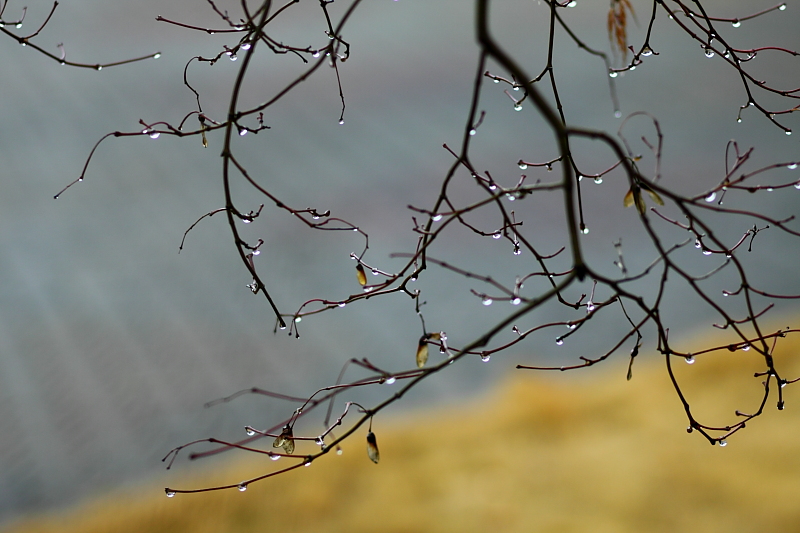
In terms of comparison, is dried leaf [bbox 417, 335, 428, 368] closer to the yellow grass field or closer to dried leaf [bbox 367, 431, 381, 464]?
dried leaf [bbox 367, 431, 381, 464]

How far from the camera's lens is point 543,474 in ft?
3.32

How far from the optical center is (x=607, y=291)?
1.55m

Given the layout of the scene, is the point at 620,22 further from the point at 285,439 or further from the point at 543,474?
the point at 543,474

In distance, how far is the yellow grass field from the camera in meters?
0.91

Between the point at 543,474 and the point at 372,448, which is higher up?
the point at 543,474

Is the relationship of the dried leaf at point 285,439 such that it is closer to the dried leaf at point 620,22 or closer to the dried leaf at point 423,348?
the dried leaf at point 423,348

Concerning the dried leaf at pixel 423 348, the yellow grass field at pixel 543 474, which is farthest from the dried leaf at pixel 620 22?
the yellow grass field at pixel 543 474

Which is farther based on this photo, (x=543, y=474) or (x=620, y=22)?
(x=543, y=474)

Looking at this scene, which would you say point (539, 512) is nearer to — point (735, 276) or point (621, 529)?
point (621, 529)

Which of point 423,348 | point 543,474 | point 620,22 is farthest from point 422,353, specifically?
point 543,474

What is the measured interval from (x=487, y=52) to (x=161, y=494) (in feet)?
3.44

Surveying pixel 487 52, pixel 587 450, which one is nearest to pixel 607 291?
pixel 587 450

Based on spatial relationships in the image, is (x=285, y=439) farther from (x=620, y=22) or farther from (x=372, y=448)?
(x=620, y=22)

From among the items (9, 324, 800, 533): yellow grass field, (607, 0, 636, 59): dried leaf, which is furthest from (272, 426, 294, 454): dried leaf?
(9, 324, 800, 533): yellow grass field
